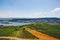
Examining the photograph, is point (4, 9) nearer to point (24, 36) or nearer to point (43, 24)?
point (24, 36)

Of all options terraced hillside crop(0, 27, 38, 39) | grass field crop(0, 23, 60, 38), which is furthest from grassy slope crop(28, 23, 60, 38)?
terraced hillside crop(0, 27, 38, 39)

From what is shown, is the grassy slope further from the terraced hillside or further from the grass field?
Result: the terraced hillside

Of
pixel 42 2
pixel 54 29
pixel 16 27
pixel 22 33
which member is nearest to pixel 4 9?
pixel 16 27

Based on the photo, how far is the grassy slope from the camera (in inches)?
116

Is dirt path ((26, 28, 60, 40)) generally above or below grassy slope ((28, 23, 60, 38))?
below

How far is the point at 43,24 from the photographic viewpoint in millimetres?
3066

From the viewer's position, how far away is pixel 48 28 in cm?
299

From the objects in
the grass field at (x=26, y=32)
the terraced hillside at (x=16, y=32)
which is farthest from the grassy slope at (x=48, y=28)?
the terraced hillside at (x=16, y=32)

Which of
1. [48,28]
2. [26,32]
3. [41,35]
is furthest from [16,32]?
[48,28]

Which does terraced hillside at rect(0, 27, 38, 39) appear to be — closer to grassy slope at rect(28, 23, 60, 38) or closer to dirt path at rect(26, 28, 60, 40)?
dirt path at rect(26, 28, 60, 40)

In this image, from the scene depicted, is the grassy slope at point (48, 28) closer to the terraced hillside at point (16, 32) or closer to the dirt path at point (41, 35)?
the dirt path at point (41, 35)

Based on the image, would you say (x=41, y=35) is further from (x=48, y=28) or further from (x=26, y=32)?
(x=26, y=32)

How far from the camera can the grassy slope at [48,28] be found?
2953 millimetres

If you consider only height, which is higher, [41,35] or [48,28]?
[48,28]
